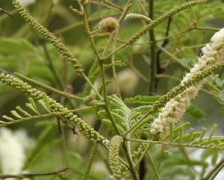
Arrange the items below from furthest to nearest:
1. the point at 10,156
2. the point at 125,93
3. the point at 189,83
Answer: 1. the point at 125,93
2. the point at 10,156
3. the point at 189,83

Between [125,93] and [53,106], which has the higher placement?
[125,93]

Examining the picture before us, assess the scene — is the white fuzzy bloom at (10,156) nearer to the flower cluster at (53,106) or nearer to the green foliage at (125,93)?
the green foliage at (125,93)

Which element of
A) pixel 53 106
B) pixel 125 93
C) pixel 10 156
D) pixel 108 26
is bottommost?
pixel 53 106

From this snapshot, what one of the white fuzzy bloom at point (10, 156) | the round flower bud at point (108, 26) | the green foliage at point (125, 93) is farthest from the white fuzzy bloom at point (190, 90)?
the white fuzzy bloom at point (10, 156)

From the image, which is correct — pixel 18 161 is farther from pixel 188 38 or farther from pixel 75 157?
pixel 188 38

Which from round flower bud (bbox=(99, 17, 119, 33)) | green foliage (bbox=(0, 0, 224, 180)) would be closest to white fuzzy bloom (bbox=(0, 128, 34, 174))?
green foliage (bbox=(0, 0, 224, 180))

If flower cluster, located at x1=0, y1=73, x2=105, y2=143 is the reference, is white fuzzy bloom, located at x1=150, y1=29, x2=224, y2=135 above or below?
above

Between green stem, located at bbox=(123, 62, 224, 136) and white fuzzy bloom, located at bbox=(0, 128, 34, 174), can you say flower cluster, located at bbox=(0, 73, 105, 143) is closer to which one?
green stem, located at bbox=(123, 62, 224, 136)

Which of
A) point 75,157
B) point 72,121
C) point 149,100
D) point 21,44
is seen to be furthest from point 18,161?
point 72,121

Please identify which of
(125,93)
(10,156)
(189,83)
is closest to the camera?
(189,83)

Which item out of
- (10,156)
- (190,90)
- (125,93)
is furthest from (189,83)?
(125,93)

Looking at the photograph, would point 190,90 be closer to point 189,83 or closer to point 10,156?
point 189,83

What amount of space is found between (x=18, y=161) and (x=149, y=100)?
0.78 meters

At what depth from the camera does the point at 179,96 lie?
2.61 ft
